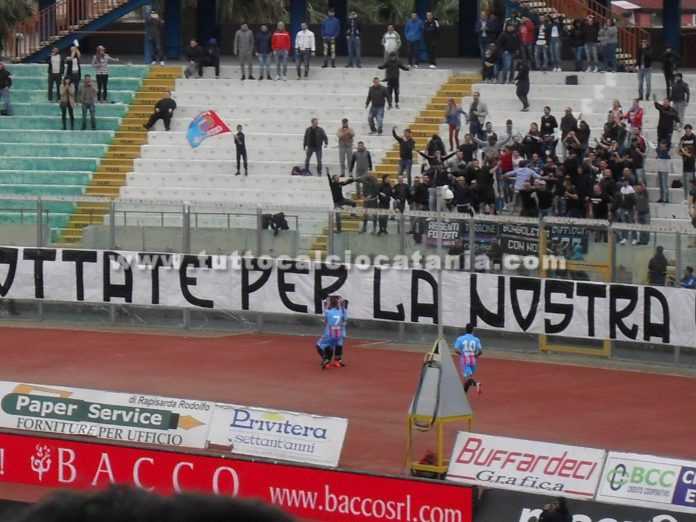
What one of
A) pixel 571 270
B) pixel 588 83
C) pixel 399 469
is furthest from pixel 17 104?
pixel 399 469

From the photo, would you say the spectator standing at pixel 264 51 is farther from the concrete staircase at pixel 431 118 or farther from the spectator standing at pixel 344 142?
the spectator standing at pixel 344 142

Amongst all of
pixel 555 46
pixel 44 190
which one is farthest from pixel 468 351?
pixel 44 190

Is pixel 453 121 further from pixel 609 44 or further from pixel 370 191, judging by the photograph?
pixel 609 44

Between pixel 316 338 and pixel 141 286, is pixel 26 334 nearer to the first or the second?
pixel 141 286

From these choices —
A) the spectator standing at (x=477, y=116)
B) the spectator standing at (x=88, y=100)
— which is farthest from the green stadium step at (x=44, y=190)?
the spectator standing at (x=477, y=116)

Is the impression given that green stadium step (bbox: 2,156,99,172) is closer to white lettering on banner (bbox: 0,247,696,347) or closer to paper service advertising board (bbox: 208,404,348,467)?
white lettering on banner (bbox: 0,247,696,347)

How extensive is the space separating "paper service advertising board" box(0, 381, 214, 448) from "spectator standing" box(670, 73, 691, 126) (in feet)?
62.1

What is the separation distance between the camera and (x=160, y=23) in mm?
42938

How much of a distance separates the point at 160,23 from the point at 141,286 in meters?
15.4

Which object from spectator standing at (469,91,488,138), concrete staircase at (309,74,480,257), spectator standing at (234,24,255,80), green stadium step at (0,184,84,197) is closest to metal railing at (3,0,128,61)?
spectator standing at (234,24,255,80)

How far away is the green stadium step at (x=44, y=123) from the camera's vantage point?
3997cm

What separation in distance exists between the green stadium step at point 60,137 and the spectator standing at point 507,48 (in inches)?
411

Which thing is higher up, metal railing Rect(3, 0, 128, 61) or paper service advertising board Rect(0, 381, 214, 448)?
metal railing Rect(3, 0, 128, 61)

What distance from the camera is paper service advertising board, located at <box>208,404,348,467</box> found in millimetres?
16562
